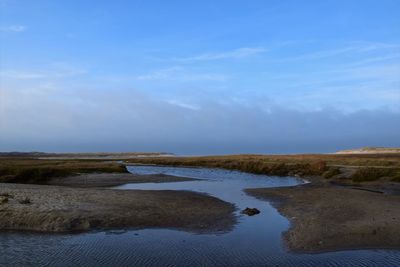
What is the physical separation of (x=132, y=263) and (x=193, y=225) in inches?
262

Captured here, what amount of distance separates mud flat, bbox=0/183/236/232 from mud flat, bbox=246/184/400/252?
365 centimetres

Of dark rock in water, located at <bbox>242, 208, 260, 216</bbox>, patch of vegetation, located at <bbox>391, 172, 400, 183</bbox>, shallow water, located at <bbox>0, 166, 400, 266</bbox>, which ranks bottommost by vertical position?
shallow water, located at <bbox>0, 166, 400, 266</bbox>

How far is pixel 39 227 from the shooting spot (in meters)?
20.0

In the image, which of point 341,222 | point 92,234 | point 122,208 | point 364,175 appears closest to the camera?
point 92,234

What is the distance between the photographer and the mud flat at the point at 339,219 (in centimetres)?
1722

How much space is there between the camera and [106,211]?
75.2 ft

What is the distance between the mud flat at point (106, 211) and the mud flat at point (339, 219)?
12.0 ft

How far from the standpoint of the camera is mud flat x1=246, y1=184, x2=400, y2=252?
56.5 feet

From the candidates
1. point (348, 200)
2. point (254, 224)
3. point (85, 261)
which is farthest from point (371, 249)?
point (348, 200)

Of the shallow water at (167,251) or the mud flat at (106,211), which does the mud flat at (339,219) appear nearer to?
the shallow water at (167,251)

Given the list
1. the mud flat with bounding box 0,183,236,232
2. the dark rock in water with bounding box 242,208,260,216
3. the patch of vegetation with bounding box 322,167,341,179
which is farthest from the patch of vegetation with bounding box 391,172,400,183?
the dark rock in water with bounding box 242,208,260,216

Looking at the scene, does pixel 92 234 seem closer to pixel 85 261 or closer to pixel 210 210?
pixel 85 261

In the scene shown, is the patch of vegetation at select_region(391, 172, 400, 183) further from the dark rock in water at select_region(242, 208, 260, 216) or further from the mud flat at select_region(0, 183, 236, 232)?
the dark rock in water at select_region(242, 208, 260, 216)

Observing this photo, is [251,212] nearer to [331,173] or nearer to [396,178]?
[396,178]
